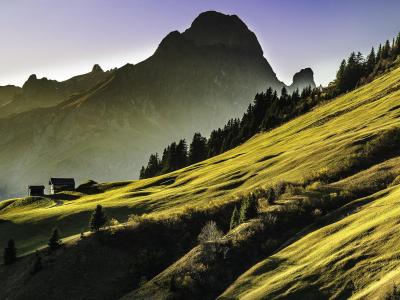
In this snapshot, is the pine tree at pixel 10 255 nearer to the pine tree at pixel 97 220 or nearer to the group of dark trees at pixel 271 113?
the pine tree at pixel 97 220

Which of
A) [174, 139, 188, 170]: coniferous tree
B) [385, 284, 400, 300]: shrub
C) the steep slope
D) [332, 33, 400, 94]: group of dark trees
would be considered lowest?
[385, 284, 400, 300]: shrub

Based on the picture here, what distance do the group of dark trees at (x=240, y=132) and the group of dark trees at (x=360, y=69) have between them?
8098 millimetres

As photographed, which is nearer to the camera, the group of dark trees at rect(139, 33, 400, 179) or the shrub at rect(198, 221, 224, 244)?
the shrub at rect(198, 221, 224, 244)

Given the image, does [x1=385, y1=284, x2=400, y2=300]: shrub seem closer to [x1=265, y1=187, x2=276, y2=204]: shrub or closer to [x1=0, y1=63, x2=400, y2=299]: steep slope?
[x1=0, y1=63, x2=400, y2=299]: steep slope

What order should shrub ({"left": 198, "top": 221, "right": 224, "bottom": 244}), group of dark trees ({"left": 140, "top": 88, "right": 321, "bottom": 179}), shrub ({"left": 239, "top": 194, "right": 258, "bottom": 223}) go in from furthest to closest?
group of dark trees ({"left": 140, "top": 88, "right": 321, "bottom": 179}), shrub ({"left": 239, "top": 194, "right": 258, "bottom": 223}), shrub ({"left": 198, "top": 221, "right": 224, "bottom": 244})

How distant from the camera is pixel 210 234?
155 feet

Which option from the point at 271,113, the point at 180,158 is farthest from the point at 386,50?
the point at 180,158

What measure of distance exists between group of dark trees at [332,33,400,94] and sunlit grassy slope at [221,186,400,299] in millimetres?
122133

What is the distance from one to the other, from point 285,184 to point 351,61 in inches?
4703

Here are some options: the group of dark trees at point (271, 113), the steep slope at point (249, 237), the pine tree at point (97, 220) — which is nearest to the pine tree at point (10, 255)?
the steep slope at point (249, 237)

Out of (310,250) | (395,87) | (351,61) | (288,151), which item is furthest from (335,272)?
(351,61)

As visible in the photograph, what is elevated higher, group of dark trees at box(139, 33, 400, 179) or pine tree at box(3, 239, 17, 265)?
group of dark trees at box(139, 33, 400, 179)

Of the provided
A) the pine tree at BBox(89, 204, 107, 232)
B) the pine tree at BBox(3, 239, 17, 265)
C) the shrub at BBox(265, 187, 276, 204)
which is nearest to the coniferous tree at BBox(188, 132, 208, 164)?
the shrub at BBox(265, 187, 276, 204)

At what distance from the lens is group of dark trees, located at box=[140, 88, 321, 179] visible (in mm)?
152625
